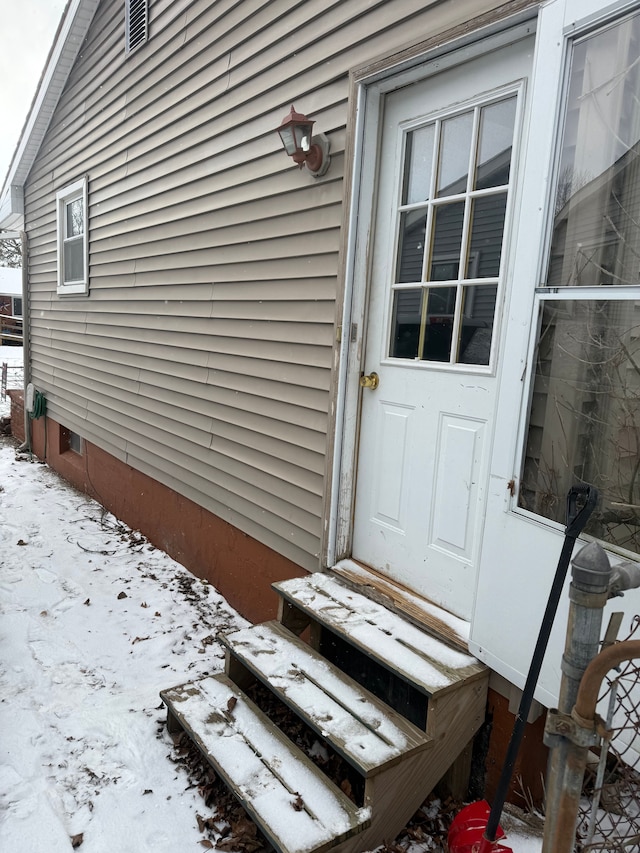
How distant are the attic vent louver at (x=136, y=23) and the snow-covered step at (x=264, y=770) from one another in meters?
5.12

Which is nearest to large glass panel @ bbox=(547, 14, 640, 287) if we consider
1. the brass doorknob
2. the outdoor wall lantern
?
the brass doorknob

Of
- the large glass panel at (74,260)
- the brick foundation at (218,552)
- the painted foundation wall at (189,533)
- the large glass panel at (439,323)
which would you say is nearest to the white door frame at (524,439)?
the brick foundation at (218,552)

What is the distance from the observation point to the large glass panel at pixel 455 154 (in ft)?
7.78

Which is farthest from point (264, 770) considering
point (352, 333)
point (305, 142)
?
point (305, 142)

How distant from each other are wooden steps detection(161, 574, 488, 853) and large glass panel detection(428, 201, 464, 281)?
1477mm

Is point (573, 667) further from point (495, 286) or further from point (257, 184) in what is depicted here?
point (257, 184)

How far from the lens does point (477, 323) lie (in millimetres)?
2346

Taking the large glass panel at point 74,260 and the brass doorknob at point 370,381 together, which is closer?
the brass doorknob at point 370,381

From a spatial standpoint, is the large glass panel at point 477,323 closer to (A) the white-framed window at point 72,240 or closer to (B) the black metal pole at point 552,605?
(B) the black metal pole at point 552,605

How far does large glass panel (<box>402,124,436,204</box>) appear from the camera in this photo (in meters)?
2.53

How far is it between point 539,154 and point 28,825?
292 centimetres

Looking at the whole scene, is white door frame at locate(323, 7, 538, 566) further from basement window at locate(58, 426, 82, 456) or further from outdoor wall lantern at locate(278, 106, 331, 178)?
basement window at locate(58, 426, 82, 456)

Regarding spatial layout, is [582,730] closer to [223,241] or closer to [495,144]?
[495,144]

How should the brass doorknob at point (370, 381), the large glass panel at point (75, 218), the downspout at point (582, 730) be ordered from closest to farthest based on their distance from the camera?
1. the downspout at point (582, 730)
2. the brass doorknob at point (370, 381)
3. the large glass panel at point (75, 218)
